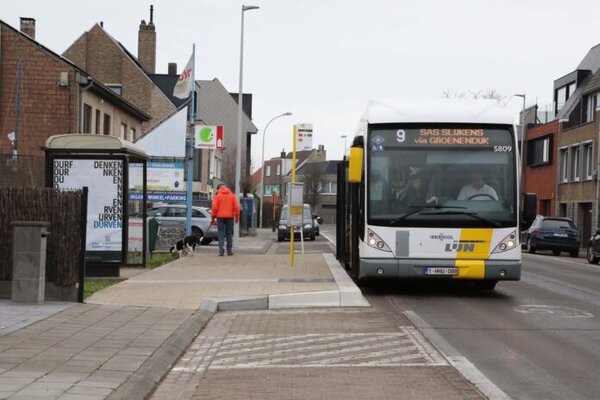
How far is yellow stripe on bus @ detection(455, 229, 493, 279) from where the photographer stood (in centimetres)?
1153

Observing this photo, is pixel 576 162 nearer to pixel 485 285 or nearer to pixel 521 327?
pixel 485 285

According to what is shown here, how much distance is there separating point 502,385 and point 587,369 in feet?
4.12

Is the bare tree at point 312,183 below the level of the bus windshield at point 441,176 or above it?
above

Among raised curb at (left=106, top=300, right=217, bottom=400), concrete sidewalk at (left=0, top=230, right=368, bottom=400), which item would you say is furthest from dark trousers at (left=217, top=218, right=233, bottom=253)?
raised curb at (left=106, top=300, right=217, bottom=400)

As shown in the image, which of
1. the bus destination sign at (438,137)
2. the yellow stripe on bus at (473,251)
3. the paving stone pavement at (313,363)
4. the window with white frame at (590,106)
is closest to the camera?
the paving stone pavement at (313,363)

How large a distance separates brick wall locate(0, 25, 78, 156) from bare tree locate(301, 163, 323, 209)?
215 feet

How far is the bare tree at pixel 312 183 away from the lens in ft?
304

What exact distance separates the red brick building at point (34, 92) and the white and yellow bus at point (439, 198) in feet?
56.3

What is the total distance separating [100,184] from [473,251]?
691 centimetres

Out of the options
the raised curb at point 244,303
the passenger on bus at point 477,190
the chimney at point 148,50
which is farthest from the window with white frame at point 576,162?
the raised curb at point 244,303

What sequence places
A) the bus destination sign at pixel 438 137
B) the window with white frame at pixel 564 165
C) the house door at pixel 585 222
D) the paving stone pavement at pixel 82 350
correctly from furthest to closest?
1. the window with white frame at pixel 564 165
2. the house door at pixel 585 222
3. the bus destination sign at pixel 438 137
4. the paving stone pavement at pixel 82 350

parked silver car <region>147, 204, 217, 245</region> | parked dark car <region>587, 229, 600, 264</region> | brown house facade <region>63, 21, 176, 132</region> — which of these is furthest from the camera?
brown house facade <region>63, 21, 176, 132</region>

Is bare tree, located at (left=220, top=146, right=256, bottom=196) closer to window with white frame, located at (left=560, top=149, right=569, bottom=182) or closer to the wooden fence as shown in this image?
window with white frame, located at (left=560, top=149, right=569, bottom=182)

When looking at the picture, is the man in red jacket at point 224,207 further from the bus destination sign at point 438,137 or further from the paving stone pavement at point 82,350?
the paving stone pavement at point 82,350
